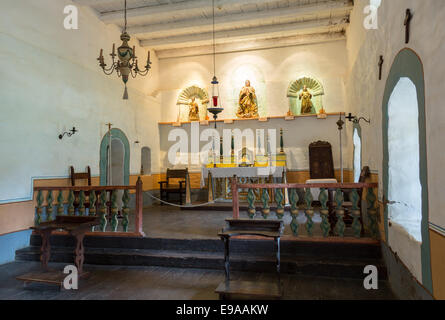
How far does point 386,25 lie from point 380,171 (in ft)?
6.02

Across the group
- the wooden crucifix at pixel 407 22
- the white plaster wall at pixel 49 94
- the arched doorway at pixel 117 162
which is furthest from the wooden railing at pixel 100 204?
the wooden crucifix at pixel 407 22

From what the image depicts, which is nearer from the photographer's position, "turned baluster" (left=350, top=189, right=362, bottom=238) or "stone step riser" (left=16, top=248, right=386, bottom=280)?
"stone step riser" (left=16, top=248, right=386, bottom=280)

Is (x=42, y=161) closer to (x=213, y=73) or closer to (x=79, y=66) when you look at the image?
(x=79, y=66)

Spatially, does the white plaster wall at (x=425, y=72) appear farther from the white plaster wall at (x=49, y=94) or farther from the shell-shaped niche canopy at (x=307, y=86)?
the white plaster wall at (x=49, y=94)

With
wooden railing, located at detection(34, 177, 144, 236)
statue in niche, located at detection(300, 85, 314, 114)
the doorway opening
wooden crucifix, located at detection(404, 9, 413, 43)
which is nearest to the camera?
wooden crucifix, located at detection(404, 9, 413, 43)

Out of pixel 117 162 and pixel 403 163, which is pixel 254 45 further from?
pixel 403 163

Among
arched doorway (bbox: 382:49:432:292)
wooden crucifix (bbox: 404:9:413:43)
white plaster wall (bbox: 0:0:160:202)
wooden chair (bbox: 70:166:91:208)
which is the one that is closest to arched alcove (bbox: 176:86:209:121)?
white plaster wall (bbox: 0:0:160:202)

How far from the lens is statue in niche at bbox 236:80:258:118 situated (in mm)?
10156

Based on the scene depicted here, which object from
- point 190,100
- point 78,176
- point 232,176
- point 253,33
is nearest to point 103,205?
point 78,176

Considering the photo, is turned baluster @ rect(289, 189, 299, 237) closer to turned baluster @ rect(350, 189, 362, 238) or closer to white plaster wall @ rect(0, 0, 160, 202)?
turned baluster @ rect(350, 189, 362, 238)

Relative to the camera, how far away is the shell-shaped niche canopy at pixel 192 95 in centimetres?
1077

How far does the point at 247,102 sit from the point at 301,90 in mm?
1747

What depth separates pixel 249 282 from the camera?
3664mm

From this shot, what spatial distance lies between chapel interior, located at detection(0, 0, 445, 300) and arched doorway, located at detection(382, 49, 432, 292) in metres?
0.02
